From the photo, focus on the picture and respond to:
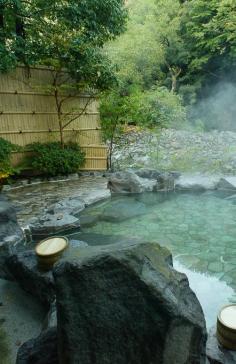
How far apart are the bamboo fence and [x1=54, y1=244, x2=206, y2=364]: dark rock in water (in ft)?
26.3

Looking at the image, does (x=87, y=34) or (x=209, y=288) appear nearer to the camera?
(x=209, y=288)

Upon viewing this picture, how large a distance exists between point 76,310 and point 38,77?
9.10 meters

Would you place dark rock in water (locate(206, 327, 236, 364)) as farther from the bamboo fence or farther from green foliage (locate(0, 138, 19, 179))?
the bamboo fence

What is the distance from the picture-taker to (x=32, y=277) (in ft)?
11.2

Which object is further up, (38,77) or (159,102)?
(38,77)

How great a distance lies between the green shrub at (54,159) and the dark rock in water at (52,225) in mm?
3479

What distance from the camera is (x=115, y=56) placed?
1823 cm

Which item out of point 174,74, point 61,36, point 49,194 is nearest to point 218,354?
point 49,194

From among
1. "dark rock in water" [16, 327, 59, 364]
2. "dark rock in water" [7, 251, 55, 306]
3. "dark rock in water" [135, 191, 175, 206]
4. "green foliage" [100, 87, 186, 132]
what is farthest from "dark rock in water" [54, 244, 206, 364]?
"green foliage" [100, 87, 186, 132]

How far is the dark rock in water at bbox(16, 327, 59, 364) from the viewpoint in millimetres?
2125

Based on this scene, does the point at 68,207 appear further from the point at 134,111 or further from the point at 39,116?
the point at 134,111

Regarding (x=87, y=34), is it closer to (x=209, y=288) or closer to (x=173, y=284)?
(x=209, y=288)

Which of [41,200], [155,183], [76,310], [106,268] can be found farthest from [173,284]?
[155,183]

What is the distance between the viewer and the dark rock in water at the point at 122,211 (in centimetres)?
652
